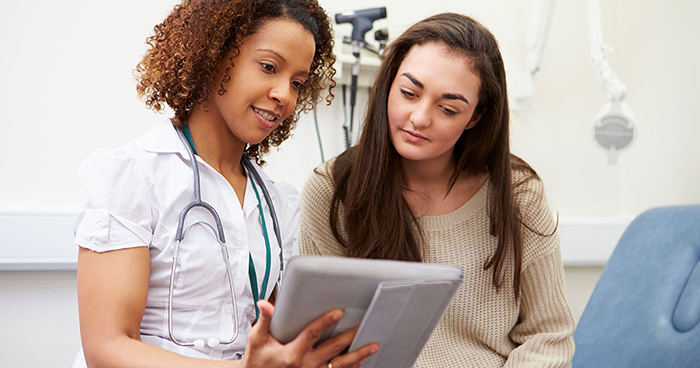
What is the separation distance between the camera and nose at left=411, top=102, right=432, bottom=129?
1.17 m

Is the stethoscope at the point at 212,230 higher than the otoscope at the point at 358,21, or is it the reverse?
the otoscope at the point at 358,21

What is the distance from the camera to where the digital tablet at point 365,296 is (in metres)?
0.68

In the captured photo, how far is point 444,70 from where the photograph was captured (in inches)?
46.4

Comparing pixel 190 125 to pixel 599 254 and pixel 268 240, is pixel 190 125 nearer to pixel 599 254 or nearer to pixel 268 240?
pixel 268 240

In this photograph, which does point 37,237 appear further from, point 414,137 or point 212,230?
point 414,137

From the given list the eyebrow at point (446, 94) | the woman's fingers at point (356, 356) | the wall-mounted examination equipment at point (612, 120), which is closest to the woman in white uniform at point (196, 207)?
the woman's fingers at point (356, 356)

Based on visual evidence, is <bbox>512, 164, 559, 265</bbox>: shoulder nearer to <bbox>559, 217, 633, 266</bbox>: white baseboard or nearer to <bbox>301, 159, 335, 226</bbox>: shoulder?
<bbox>301, 159, 335, 226</bbox>: shoulder

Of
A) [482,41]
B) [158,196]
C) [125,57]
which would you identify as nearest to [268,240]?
[158,196]

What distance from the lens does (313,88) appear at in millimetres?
1196

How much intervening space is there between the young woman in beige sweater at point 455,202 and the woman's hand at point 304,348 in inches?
19.0

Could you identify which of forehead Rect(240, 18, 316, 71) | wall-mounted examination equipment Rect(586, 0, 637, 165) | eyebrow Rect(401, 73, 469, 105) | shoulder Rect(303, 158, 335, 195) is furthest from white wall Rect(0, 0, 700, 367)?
forehead Rect(240, 18, 316, 71)

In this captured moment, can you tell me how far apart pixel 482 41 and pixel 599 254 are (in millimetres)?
1284

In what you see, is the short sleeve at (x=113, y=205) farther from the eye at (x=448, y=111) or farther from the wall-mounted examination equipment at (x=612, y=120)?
the wall-mounted examination equipment at (x=612, y=120)

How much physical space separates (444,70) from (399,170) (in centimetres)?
25
